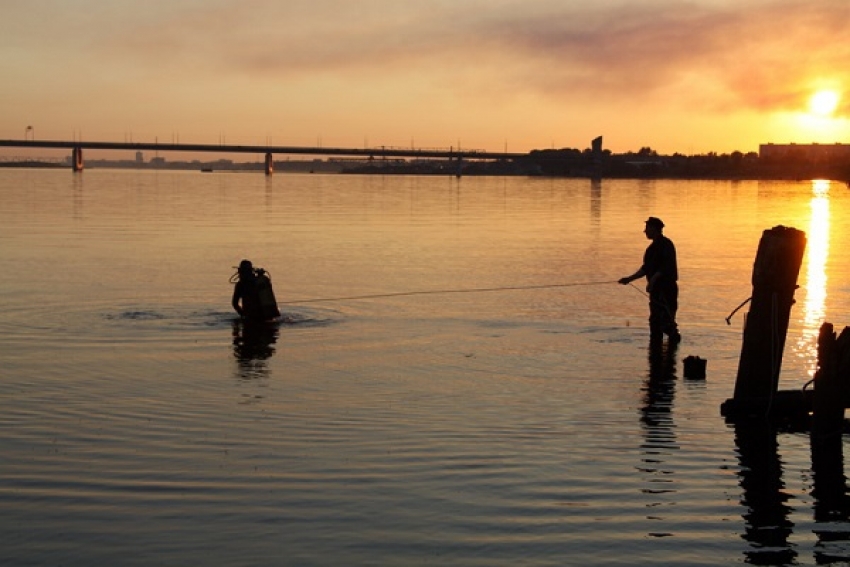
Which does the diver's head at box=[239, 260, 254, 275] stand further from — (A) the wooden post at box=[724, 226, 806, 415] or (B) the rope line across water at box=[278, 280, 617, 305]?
(A) the wooden post at box=[724, 226, 806, 415]

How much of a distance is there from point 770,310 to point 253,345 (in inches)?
313

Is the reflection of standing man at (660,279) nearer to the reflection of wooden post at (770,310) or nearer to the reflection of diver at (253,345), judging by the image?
the reflection of wooden post at (770,310)

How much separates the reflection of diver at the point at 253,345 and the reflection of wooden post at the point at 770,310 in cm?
602

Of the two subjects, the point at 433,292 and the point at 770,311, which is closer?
the point at 770,311

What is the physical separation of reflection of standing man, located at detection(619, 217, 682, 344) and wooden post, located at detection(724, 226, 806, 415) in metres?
4.52

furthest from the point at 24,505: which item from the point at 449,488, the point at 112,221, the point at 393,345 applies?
the point at 112,221

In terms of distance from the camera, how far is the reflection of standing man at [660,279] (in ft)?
57.8

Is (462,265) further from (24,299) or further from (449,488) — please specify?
(449,488)

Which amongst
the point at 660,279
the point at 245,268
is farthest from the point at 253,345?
the point at 660,279

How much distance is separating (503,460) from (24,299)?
15.5 m

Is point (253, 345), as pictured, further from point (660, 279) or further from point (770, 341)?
point (770, 341)

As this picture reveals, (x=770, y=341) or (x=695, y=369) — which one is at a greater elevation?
(x=770, y=341)

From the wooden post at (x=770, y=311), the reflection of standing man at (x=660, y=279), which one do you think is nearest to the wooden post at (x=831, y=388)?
the wooden post at (x=770, y=311)

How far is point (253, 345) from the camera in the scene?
1772 cm
